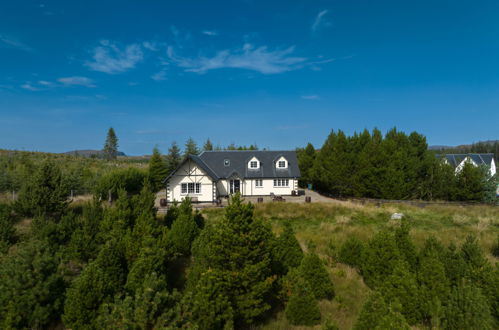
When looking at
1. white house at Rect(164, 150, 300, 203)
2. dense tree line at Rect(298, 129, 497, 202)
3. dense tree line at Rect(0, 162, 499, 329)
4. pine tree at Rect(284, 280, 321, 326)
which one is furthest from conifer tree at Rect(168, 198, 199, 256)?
dense tree line at Rect(298, 129, 497, 202)

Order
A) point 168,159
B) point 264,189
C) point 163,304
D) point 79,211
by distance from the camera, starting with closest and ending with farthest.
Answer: point 163,304 → point 79,211 → point 264,189 → point 168,159

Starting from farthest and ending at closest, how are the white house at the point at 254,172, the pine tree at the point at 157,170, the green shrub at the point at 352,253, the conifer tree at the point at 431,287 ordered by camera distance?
the pine tree at the point at 157,170
the white house at the point at 254,172
the green shrub at the point at 352,253
the conifer tree at the point at 431,287

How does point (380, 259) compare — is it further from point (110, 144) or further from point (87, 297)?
point (110, 144)

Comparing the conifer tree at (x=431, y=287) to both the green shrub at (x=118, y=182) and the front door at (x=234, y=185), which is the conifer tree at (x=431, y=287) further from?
the front door at (x=234, y=185)

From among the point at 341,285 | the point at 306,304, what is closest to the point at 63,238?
the point at 306,304

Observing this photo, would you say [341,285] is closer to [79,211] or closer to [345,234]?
[345,234]

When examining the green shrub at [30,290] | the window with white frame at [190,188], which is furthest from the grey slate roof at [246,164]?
the green shrub at [30,290]
